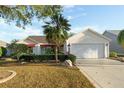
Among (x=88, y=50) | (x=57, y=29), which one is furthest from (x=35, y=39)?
(x=57, y=29)

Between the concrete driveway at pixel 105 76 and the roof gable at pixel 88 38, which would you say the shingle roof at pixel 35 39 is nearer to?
the roof gable at pixel 88 38

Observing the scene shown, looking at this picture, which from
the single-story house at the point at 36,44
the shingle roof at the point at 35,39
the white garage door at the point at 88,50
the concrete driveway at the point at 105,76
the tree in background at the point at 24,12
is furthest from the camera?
the shingle roof at the point at 35,39

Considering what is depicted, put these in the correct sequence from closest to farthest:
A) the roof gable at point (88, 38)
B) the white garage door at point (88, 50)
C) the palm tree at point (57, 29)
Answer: the palm tree at point (57, 29) < the white garage door at point (88, 50) < the roof gable at point (88, 38)

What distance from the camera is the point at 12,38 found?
45281 millimetres

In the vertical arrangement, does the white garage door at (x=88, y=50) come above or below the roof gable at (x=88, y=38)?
below

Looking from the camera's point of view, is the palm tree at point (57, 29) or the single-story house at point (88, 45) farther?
the single-story house at point (88, 45)

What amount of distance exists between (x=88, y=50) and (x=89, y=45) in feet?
2.49

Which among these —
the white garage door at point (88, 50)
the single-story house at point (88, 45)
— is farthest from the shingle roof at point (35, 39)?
the white garage door at point (88, 50)

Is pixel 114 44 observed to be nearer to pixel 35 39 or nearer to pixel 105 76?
pixel 35 39

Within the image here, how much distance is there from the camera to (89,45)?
125 feet

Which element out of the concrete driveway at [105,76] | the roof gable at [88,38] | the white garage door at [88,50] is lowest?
the concrete driveway at [105,76]

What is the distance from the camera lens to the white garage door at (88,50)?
37.8m

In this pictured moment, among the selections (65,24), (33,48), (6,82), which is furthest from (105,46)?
(6,82)
